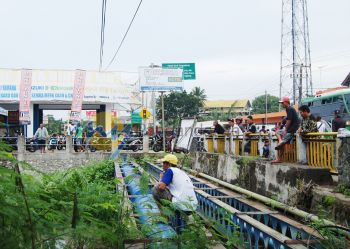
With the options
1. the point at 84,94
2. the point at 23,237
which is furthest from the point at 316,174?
the point at 84,94

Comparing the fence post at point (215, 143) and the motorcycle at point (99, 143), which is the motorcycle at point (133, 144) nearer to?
the motorcycle at point (99, 143)

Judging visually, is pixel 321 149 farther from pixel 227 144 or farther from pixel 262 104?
pixel 262 104

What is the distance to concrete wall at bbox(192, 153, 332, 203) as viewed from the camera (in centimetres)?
809

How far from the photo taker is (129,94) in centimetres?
3091

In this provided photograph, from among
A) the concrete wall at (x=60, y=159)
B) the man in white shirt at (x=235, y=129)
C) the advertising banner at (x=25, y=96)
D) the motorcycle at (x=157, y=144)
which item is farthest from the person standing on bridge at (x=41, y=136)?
the man in white shirt at (x=235, y=129)

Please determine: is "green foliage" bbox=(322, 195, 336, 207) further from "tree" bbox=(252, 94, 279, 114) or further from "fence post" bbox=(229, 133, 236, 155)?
"tree" bbox=(252, 94, 279, 114)

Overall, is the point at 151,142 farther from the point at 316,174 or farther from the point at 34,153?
the point at 316,174

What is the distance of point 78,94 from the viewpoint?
2842cm

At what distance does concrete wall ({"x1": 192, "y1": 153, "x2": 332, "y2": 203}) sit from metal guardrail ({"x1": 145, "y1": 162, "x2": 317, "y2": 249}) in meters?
0.84

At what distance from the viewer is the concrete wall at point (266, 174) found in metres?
8.09

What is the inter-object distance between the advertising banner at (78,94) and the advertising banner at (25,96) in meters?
2.81

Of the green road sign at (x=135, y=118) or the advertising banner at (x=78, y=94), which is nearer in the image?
the advertising banner at (x=78, y=94)

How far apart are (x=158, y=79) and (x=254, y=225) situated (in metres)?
21.6

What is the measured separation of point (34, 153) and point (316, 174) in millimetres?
18869
